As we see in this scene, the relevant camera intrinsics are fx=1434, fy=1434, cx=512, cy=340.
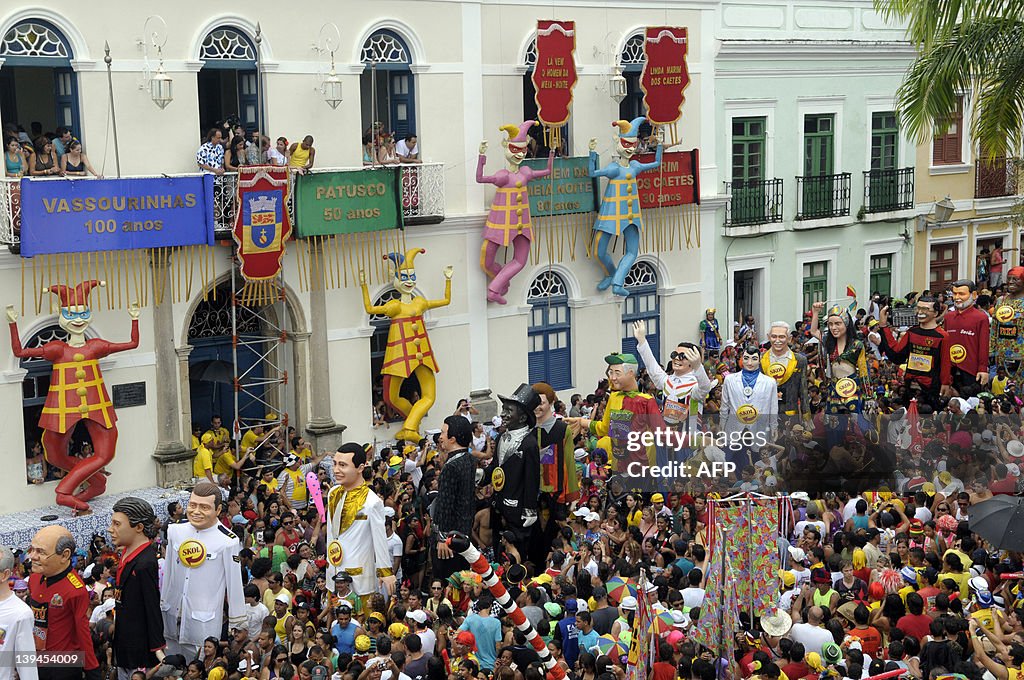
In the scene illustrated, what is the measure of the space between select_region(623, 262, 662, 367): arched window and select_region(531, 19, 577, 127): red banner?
3300 mm

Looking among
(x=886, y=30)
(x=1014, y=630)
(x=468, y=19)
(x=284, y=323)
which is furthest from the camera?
(x=886, y=30)

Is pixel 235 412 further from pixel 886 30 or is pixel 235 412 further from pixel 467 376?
pixel 886 30

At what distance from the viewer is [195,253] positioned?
1850cm

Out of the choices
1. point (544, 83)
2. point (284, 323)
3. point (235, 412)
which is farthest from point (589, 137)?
point (235, 412)

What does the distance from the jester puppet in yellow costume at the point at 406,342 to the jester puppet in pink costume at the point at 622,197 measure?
131 inches

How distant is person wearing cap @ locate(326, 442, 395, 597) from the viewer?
40.4 ft

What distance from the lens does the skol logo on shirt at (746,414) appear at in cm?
1511

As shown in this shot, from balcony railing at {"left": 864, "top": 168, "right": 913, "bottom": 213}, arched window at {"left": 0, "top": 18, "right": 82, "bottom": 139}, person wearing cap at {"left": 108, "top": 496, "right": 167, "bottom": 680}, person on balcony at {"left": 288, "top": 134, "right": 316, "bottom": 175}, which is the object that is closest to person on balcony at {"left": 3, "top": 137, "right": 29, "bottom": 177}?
arched window at {"left": 0, "top": 18, "right": 82, "bottom": 139}

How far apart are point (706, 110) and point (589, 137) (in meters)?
2.65

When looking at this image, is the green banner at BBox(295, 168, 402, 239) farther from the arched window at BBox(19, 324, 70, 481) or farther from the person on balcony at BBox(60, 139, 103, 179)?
the arched window at BBox(19, 324, 70, 481)

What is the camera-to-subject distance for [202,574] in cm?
1120

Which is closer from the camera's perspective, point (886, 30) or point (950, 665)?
point (950, 665)

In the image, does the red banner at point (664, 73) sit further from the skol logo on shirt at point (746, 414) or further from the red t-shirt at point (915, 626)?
the red t-shirt at point (915, 626)

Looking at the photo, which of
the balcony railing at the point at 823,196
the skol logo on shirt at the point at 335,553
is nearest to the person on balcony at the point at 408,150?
the balcony railing at the point at 823,196
